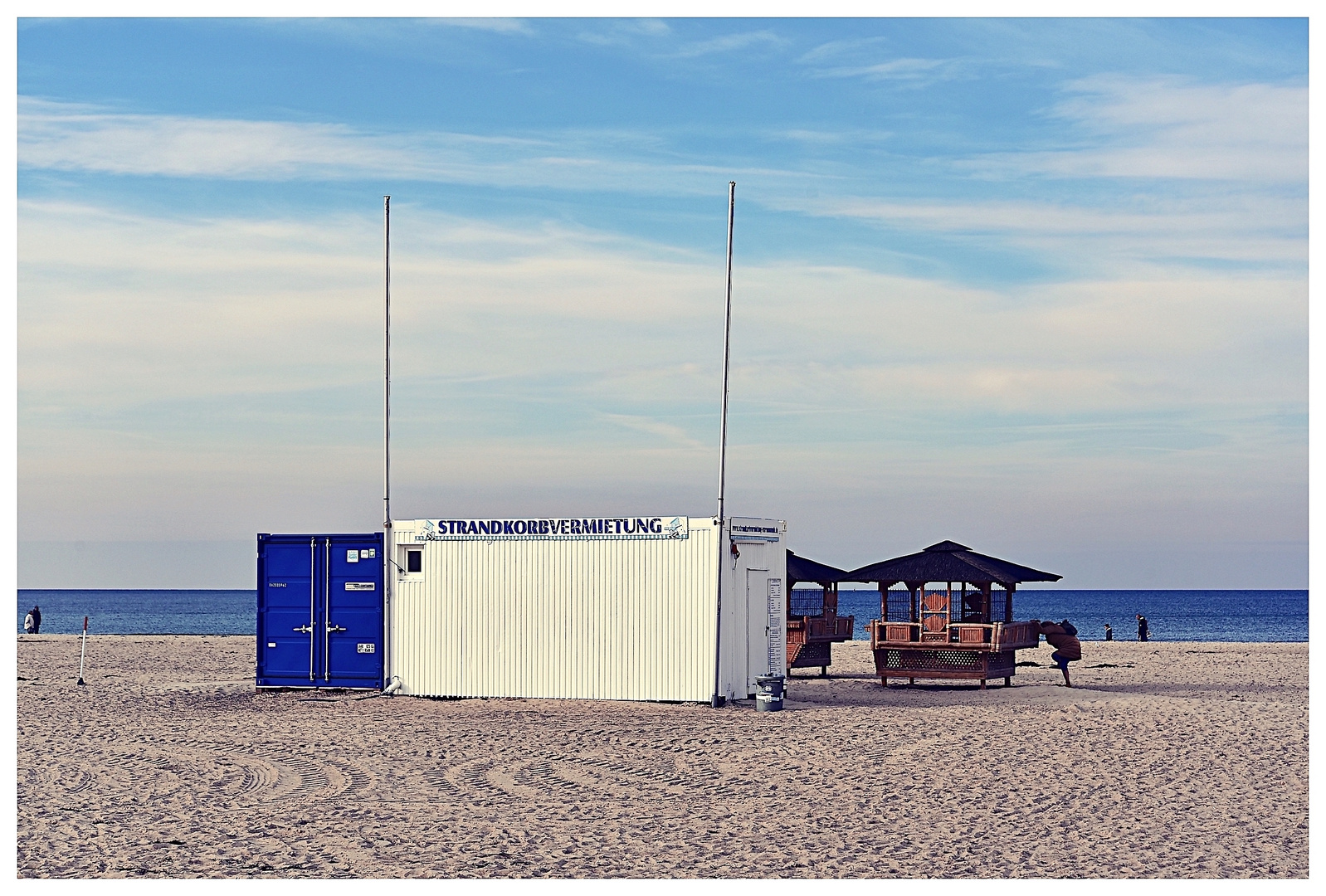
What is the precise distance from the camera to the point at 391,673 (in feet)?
73.9

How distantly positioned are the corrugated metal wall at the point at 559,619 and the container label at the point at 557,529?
0.29 feet

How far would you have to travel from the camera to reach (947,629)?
2534cm

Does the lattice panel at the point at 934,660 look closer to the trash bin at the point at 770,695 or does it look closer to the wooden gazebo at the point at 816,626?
the wooden gazebo at the point at 816,626

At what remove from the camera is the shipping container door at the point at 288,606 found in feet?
75.1

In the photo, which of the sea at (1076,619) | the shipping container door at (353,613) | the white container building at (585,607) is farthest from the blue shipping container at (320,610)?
the sea at (1076,619)

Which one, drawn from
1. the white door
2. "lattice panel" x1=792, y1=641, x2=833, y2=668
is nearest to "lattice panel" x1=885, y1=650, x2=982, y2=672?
"lattice panel" x1=792, y1=641, x2=833, y2=668

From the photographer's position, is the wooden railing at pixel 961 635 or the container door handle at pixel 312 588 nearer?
the container door handle at pixel 312 588

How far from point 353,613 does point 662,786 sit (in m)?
9.48

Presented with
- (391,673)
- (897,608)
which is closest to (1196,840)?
(391,673)

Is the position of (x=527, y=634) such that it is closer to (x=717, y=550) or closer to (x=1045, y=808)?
(x=717, y=550)

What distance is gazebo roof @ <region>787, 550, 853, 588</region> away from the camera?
29.3 metres

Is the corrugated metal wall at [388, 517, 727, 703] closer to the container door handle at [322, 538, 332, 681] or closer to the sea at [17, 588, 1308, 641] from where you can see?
the container door handle at [322, 538, 332, 681]

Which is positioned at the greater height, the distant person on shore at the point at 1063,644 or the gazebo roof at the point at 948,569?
the gazebo roof at the point at 948,569

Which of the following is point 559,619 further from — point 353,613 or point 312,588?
point 312,588
